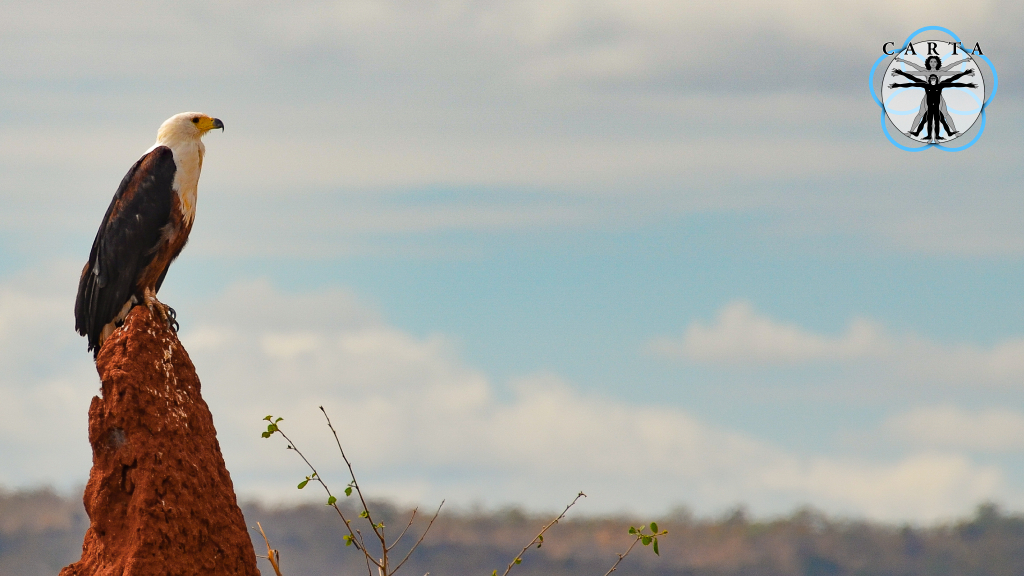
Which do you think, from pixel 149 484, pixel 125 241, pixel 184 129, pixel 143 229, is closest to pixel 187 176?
pixel 184 129

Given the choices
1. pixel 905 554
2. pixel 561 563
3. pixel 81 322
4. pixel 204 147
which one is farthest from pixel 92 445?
pixel 905 554

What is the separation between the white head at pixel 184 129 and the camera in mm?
12086

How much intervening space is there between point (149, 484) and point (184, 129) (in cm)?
397

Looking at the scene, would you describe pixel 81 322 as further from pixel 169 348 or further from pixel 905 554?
pixel 905 554

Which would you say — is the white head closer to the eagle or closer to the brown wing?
the eagle

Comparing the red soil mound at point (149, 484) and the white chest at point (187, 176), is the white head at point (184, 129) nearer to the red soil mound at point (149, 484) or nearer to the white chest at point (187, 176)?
the white chest at point (187, 176)

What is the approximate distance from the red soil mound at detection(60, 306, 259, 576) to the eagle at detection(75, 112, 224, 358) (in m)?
1.61

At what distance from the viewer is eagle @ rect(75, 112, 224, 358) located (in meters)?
11.5

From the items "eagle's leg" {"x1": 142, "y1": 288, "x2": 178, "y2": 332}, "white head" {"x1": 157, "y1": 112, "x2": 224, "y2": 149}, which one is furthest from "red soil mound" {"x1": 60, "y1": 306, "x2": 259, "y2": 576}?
"white head" {"x1": 157, "y1": 112, "x2": 224, "y2": 149}

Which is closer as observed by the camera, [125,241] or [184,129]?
[125,241]

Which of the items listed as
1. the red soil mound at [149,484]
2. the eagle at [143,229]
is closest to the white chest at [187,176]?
the eagle at [143,229]

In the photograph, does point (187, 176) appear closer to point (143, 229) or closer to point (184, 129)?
point (184, 129)

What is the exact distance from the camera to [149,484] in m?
9.45

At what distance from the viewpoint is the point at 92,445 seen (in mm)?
9664
